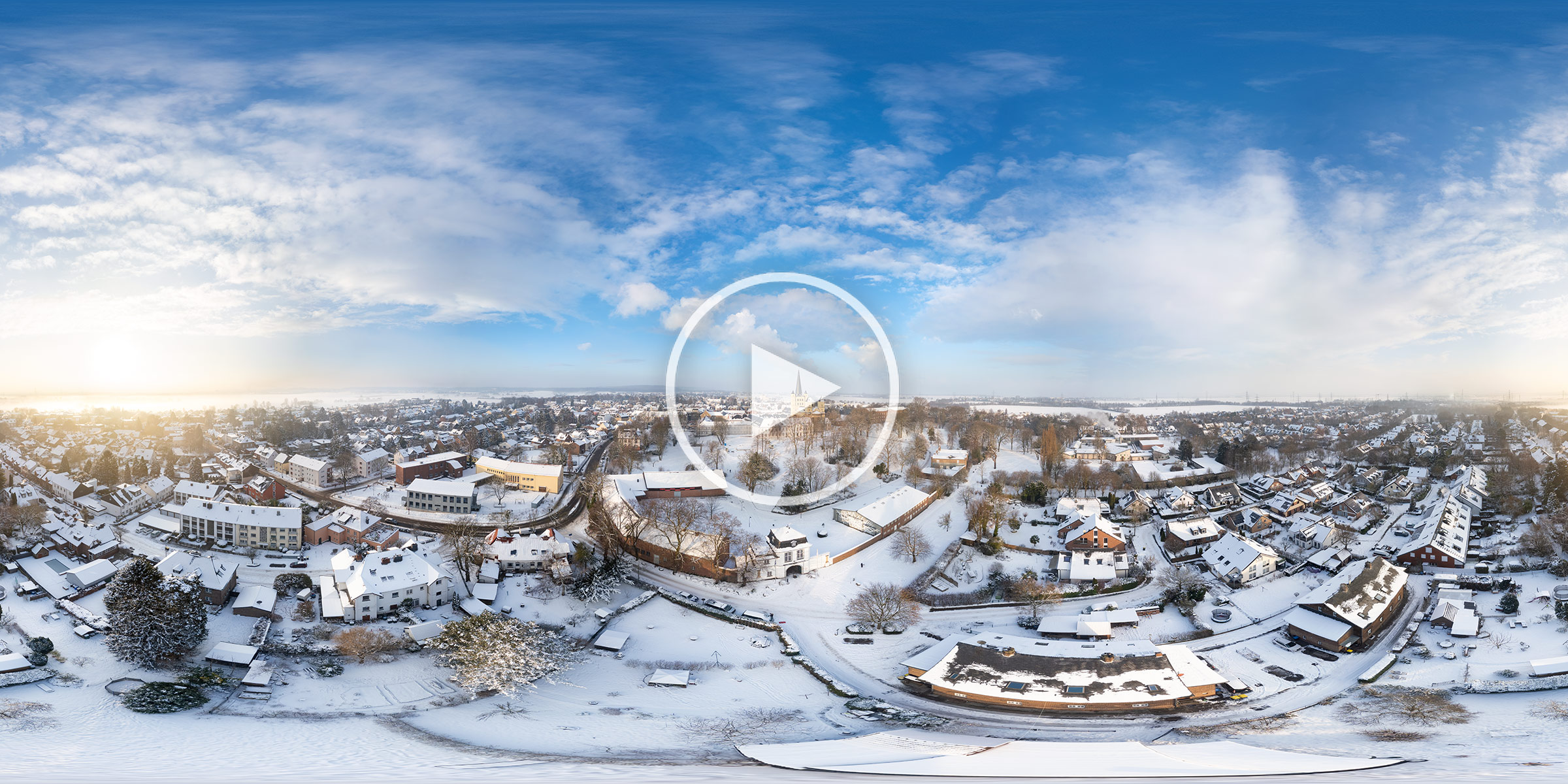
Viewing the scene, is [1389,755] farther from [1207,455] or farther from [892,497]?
[1207,455]

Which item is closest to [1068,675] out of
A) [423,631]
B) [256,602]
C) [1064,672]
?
[1064,672]

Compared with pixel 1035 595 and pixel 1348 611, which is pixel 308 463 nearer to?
pixel 1035 595

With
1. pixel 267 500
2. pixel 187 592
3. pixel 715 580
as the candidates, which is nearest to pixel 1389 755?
pixel 715 580


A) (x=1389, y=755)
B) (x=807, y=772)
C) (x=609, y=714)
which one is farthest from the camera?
(x=609, y=714)

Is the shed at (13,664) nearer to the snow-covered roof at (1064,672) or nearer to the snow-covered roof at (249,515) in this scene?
the snow-covered roof at (249,515)

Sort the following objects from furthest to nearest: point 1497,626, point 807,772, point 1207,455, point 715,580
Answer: point 1207,455 → point 715,580 → point 1497,626 → point 807,772

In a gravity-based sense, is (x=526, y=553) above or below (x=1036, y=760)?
below

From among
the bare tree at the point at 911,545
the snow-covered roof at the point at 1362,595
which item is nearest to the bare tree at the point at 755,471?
the bare tree at the point at 911,545

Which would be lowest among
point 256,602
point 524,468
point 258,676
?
point 258,676
